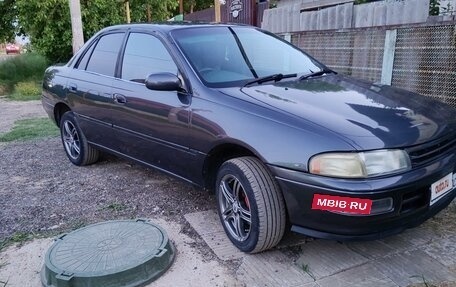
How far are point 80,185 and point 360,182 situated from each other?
3.09 m

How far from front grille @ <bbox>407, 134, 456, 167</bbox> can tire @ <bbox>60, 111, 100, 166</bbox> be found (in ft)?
11.6

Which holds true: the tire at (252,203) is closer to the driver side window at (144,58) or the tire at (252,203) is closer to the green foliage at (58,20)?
the driver side window at (144,58)

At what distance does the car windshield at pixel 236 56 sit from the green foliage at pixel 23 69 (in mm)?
13340

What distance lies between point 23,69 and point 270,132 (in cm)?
1621

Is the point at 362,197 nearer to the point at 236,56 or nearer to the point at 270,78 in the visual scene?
the point at 270,78

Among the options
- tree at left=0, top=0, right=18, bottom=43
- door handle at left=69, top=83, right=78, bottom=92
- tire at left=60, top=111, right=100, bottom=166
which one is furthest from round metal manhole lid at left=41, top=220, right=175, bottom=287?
tree at left=0, top=0, right=18, bottom=43

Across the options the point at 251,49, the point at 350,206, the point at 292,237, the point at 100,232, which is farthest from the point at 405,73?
the point at 100,232

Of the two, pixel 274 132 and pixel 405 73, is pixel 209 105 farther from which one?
pixel 405 73

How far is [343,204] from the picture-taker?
2.41 m

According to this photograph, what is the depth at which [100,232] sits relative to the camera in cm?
317

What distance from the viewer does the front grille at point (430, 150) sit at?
2541 mm

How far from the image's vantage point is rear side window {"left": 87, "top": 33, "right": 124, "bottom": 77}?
4293 millimetres

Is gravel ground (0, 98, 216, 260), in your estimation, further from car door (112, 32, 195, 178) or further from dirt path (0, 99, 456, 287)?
car door (112, 32, 195, 178)

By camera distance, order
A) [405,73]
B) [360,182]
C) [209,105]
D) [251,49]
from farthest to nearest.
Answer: [405,73] → [251,49] → [209,105] → [360,182]
